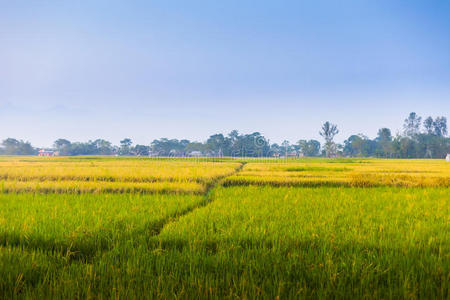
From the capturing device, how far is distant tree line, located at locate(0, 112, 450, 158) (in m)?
80.8

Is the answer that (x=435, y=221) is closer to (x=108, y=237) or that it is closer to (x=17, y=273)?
(x=108, y=237)

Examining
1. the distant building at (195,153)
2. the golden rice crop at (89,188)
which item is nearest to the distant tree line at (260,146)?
the distant building at (195,153)

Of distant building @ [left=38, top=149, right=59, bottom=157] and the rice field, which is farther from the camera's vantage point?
distant building @ [left=38, top=149, right=59, bottom=157]

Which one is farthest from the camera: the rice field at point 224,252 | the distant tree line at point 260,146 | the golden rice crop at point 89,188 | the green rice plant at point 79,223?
the distant tree line at point 260,146

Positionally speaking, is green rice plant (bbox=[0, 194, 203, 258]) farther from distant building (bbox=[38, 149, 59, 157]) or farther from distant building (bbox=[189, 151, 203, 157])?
distant building (bbox=[38, 149, 59, 157])

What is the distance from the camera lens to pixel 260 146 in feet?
292

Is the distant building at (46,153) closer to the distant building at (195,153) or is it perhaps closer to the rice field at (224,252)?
the distant building at (195,153)

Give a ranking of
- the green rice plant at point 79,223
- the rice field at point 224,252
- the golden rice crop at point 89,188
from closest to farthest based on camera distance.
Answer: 1. the rice field at point 224,252
2. the green rice plant at point 79,223
3. the golden rice crop at point 89,188

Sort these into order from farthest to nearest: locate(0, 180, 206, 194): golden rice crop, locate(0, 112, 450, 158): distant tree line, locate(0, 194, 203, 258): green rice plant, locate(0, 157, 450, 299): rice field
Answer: locate(0, 112, 450, 158): distant tree line
locate(0, 180, 206, 194): golden rice crop
locate(0, 194, 203, 258): green rice plant
locate(0, 157, 450, 299): rice field

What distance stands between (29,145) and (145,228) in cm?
10753

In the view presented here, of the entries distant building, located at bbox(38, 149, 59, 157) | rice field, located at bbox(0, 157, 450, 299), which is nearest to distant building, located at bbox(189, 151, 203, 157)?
distant building, located at bbox(38, 149, 59, 157)

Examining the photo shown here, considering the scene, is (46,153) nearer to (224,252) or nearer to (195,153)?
(195,153)

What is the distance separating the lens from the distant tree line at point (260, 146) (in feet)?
265

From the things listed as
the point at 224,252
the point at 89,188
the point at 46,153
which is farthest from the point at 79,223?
the point at 46,153
